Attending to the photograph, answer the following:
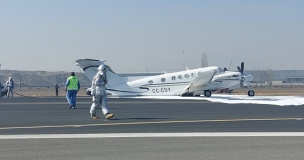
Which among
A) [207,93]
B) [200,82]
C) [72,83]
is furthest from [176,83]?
[72,83]

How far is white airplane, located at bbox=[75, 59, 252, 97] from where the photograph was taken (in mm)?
34438

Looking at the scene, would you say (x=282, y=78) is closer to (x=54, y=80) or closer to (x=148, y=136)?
(x=54, y=80)

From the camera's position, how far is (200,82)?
115ft

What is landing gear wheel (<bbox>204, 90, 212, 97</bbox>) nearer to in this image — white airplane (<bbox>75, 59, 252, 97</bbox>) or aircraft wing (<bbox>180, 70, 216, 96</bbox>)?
white airplane (<bbox>75, 59, 252, 97</bbox>)

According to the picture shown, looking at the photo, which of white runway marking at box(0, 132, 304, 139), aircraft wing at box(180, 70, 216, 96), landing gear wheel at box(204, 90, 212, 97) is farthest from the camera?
landing gear wheel at box(204, 90, 212, 97)

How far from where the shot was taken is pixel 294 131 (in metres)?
10.8

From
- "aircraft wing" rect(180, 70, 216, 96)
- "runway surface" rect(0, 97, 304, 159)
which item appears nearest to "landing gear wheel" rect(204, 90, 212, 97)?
"aircraft wing" rect(180, 70, 216, 96)

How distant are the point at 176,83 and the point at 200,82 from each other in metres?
2.06

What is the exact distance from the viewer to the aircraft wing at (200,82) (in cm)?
3466

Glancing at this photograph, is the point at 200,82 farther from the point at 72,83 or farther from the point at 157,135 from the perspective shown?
the point at 157,135

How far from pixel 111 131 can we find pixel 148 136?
4.45 feet
